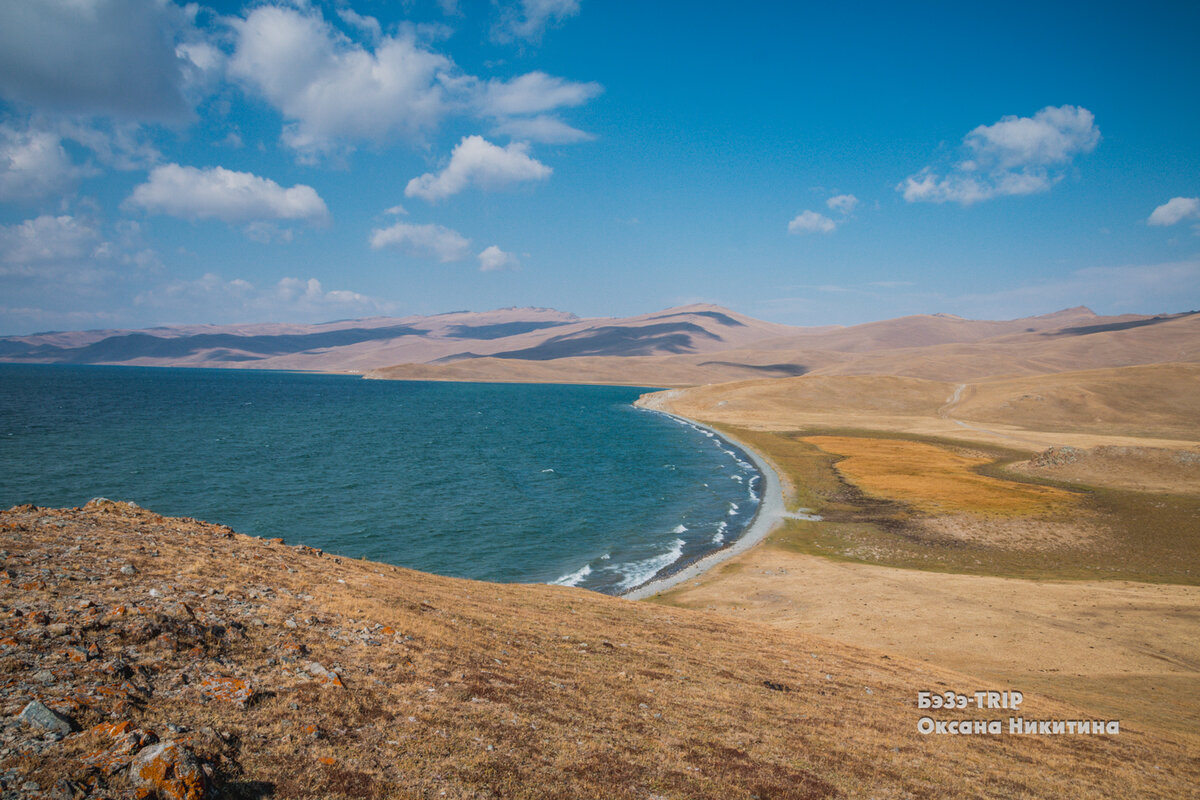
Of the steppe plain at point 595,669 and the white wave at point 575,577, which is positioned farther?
the white wave at point 575,577

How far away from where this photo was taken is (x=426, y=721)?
1195 cm

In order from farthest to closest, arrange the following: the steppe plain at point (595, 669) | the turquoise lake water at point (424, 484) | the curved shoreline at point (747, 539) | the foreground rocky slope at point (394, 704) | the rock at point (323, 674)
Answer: the turquoise lake water at point (424, 484) → the curved shoreline at point (747, 539) → the rock at point (323, 674) → the steppe plain at point (595, 669) → the foreground rocky slope at point (394, 704)

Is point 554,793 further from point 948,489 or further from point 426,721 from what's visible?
point 948,489

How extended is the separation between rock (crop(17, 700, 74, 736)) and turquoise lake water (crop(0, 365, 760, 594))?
31001 millimetres

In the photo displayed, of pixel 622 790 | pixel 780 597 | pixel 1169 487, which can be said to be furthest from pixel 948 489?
pixel 622 790

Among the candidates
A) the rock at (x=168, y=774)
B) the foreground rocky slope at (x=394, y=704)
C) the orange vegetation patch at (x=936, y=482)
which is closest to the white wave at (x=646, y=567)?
the foreground rocky slope at (x=394, y=704)

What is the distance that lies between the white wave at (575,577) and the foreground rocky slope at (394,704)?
17745 mm

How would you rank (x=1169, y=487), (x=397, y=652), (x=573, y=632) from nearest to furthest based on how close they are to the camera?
(x=397, y=652), (x=573, y=632), (x=1169, y=487)

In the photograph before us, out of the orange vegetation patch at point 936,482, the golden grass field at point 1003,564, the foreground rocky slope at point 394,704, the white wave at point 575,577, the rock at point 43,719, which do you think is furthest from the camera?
the orange vegetation patch at point 936,482

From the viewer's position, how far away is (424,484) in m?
67.6

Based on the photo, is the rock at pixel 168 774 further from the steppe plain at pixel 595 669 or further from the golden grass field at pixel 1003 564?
the golden grass field at pixel 1003 564

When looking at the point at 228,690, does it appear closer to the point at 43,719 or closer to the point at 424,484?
the point at 43,719

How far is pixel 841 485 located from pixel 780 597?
3754cm

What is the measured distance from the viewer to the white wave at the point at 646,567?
39562 millimetres
